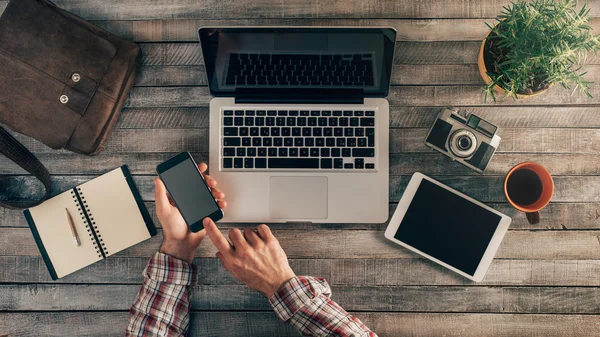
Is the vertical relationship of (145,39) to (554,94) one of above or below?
above

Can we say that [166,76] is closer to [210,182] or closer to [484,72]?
[210,182]

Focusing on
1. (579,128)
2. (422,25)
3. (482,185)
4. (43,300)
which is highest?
(422,25)

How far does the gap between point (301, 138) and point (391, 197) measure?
33cm

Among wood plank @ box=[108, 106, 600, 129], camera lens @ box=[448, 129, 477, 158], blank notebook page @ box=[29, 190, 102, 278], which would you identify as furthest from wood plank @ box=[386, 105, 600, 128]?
blank notebook page @ box=[29, 190, 102, 278]

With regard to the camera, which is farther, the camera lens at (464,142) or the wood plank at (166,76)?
the wood plank at (166,76)

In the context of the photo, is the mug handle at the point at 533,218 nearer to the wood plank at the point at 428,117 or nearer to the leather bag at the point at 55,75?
the wood plank at the point at 428,117

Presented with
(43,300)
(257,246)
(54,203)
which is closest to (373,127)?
(257,246)

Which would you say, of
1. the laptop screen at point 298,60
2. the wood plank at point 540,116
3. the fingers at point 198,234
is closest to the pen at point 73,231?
the fingers at point 198,234

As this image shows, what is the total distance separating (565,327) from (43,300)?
1564 millimetres

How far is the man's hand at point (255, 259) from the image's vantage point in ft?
3.74

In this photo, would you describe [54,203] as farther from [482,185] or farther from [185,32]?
[482,185]

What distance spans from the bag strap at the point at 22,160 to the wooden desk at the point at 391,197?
4cm

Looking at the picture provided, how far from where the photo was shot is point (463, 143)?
1.17 meters

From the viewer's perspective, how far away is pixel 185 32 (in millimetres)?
1271
